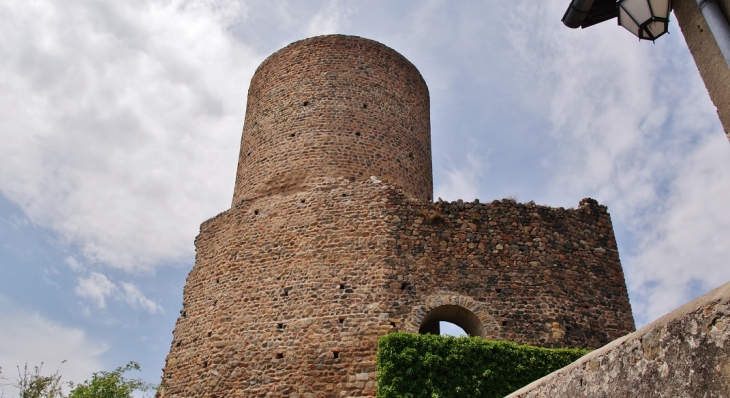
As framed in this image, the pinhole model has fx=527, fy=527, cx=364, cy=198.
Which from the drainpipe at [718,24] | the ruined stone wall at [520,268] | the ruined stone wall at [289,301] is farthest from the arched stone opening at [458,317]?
the drainpipe at [718,24]

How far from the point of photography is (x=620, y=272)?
12.3 m

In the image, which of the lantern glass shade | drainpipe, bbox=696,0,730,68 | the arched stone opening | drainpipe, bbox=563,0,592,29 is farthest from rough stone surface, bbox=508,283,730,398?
the arched stone opening

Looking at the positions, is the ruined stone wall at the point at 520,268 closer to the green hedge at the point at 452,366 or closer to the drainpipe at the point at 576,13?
the green hedge at the point at 452,366

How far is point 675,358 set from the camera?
2912mm

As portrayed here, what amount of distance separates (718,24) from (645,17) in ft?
1.66

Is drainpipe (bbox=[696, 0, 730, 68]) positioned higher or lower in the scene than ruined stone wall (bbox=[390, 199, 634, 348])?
lower

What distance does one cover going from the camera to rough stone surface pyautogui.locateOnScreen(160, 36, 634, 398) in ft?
35.8

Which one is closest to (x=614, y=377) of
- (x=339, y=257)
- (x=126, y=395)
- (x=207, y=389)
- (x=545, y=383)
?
(x=545, y=383)

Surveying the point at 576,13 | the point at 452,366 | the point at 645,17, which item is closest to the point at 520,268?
the point at 452,366

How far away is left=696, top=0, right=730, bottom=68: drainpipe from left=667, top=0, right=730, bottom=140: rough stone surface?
0.10 metres

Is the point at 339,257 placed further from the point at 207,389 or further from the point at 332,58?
the point at 332,58

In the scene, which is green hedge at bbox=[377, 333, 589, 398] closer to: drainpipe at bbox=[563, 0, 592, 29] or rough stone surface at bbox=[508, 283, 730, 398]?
rough stone surface at bbox=[508, 283, 730, 398]

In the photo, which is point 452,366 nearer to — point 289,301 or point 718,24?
point 289,301

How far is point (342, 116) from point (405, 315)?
6198mm
